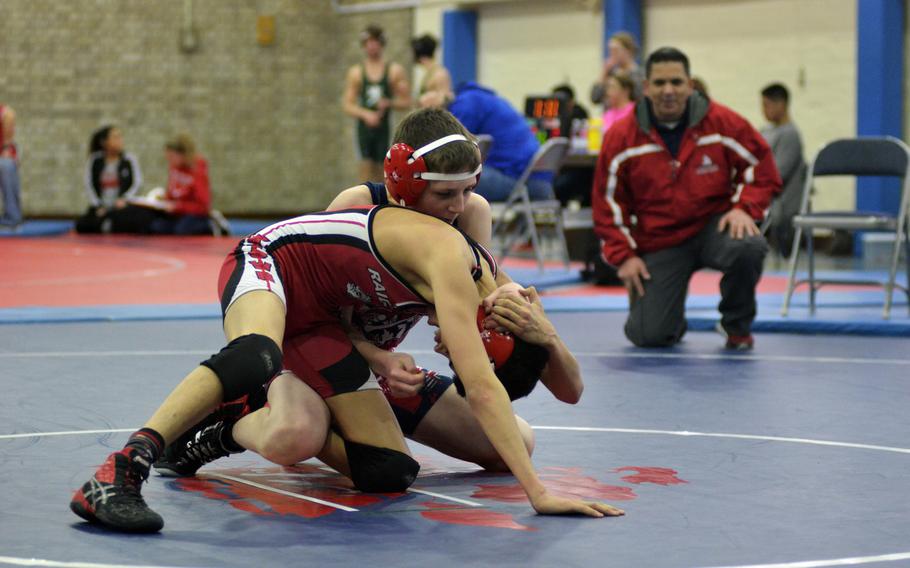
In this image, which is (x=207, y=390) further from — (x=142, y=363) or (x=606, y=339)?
(x=606, y=339)

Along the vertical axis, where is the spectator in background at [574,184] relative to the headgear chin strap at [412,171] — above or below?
below

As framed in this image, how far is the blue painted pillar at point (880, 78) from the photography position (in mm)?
11125

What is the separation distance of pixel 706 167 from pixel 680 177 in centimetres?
11

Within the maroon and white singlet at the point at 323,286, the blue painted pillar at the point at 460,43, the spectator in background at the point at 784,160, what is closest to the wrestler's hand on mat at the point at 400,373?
the maroon and white singlet at the point at 323,286

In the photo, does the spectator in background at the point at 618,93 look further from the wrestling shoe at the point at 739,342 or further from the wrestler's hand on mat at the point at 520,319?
the wrestler's hand on mat at the point at 520,319

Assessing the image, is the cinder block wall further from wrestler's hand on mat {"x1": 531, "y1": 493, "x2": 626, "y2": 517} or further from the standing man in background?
wrestler's hand on mat {"x1": 531, "y1": 493, "x2": 626, "y2": 517}

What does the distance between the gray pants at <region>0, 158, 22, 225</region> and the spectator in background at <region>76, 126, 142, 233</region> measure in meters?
0.55

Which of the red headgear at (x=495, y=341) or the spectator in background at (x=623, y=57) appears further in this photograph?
the spectator in background at (x=623, y=57)

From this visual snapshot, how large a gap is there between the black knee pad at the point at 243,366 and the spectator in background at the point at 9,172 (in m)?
10.6

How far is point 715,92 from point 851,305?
6.13 metres

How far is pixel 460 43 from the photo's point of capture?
15070mm

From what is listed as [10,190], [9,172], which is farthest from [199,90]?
[9,172]

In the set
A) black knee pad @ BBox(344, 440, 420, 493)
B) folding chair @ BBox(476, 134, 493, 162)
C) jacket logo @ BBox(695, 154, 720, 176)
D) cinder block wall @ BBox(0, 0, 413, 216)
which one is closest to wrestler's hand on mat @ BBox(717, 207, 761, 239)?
jacket logo @ BBox(695, 154, 720, 176)

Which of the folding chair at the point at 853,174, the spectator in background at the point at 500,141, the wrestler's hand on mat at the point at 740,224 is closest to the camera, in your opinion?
the wrestler's hand on mat at the point at 740,224
